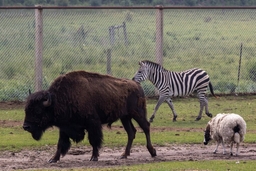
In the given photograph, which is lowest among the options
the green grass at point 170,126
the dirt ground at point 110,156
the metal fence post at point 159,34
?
the green grass at point 170,126

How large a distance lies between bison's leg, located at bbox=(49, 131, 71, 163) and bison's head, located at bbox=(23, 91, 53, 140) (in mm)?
374

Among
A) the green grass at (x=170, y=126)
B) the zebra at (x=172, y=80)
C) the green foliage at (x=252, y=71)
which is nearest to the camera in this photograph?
the green grass at (x=170, y=126)

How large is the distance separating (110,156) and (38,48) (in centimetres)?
688

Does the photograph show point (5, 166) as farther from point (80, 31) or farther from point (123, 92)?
point (80, 31)

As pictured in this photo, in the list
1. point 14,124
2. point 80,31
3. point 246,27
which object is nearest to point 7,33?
point 80,31

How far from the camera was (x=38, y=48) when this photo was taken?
1827 centimetres

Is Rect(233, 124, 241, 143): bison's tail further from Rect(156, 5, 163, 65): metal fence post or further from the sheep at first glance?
Rect(156, 5, 163, 65): metal fence post

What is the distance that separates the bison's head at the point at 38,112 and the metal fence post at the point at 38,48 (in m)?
6.73

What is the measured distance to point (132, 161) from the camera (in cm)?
1151

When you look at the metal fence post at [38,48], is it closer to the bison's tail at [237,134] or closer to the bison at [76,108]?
the bison at [76,108]

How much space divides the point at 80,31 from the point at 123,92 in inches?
385

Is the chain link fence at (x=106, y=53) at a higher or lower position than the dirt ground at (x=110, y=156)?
higher

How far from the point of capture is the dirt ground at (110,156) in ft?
36.7

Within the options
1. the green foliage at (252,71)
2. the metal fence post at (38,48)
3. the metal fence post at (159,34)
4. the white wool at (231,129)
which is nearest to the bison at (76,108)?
the white wool at (231,129)
